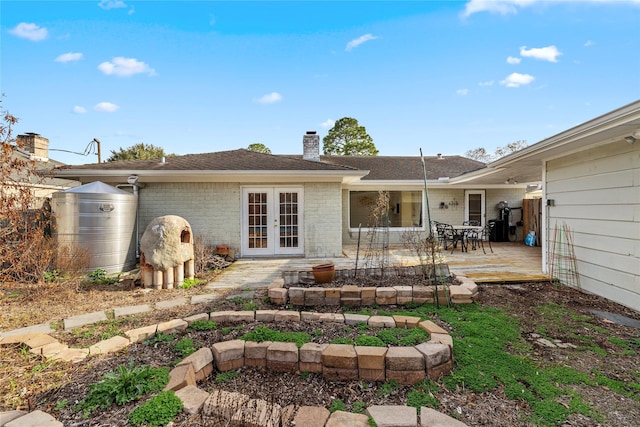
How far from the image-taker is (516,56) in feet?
27.9

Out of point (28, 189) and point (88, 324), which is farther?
point (28, 189)

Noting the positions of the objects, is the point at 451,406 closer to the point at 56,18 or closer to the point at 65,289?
the point at 65,289

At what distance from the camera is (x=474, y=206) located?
11617 millimetres

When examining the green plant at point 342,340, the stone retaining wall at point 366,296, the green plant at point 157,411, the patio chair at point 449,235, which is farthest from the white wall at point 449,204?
the green plant at point 157,411

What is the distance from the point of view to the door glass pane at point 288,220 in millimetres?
8391

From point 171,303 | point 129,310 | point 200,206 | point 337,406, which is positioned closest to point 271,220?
point 200,206

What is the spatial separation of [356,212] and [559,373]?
902cm

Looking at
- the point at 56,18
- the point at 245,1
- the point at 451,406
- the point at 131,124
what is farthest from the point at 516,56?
the point at 131,124

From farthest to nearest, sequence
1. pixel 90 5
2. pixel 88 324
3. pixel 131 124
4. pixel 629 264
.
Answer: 1. pixel 131 124
2. pixel 90 5
3. pixel 629 264
4. pixel 88 324

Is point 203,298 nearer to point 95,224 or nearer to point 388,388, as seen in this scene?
point 388,388

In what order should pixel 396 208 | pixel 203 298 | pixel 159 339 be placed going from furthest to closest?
1. pixel 396 208
2. pixel 203 298
3. pixel 159 339

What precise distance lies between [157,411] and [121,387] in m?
0.41

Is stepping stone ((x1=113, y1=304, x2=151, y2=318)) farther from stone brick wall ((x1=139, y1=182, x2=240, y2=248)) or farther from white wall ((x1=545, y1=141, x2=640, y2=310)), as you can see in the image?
white wall ((x1=545, y1=141, x2=640, y2=310))

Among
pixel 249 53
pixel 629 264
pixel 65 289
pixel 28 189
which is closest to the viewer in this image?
pixel 28 189
